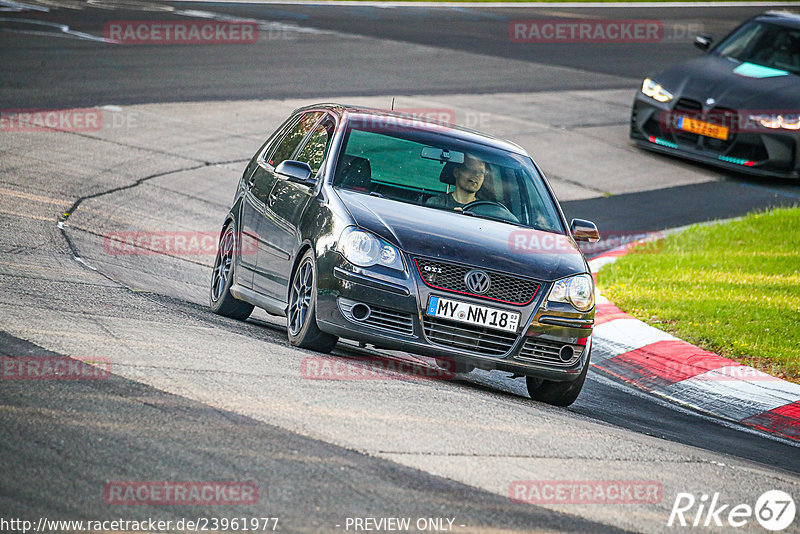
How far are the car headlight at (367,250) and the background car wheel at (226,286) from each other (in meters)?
1.88

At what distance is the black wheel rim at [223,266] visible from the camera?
9.05 metres

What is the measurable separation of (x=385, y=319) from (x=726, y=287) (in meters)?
5.18

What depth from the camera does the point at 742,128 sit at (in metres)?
16.8

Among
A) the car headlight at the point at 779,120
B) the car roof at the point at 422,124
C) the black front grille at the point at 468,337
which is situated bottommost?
the car headlight at the point at 779,120

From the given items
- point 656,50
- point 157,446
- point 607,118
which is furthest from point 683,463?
point 656,50

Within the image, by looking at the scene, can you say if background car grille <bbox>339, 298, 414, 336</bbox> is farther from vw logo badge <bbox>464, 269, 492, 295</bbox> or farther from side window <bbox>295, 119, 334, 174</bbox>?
side window <bbox>295, 119, 334, 174</bbox>

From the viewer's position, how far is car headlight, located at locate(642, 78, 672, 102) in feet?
57.1

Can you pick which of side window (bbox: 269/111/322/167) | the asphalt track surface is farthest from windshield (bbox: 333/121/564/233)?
the asphalt track surface

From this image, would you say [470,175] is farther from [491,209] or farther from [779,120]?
[779,120]

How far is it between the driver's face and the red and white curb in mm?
1988

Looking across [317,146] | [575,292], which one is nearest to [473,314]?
[575,292]

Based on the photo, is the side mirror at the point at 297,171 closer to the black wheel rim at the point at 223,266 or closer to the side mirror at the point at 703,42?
the black wheel rim at the point at 223,266

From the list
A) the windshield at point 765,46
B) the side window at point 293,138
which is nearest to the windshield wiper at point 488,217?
the side window at point 293,138

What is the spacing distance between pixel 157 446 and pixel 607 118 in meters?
16.6
